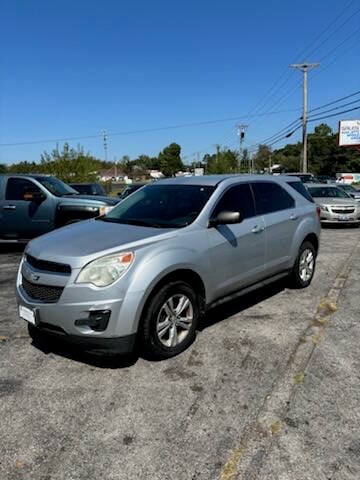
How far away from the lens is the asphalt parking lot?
104 inches

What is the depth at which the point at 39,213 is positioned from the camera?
9539 mm

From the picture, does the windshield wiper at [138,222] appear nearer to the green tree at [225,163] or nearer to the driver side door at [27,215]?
the driver side door at [27,215]

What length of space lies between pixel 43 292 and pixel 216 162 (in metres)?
65.2

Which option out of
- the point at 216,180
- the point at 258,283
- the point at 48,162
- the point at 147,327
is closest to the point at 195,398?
the point at 147,327

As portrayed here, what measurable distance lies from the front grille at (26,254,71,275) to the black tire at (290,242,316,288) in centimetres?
361

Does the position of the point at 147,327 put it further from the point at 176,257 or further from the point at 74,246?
the point at 74,246

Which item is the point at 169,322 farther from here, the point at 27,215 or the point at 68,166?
the point at 68,166

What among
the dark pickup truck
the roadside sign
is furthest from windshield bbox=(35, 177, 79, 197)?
the roadside sign

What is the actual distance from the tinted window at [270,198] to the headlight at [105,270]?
2270 millimetres

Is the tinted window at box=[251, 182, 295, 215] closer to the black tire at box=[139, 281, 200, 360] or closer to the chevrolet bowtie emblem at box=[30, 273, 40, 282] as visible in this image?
the black tire at box=[139, 281, 200, 360]

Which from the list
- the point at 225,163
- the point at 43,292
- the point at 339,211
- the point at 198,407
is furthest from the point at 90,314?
the point at 225,163

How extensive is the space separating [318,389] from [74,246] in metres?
2.41

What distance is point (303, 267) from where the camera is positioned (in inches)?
255

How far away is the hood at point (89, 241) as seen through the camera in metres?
3.75
